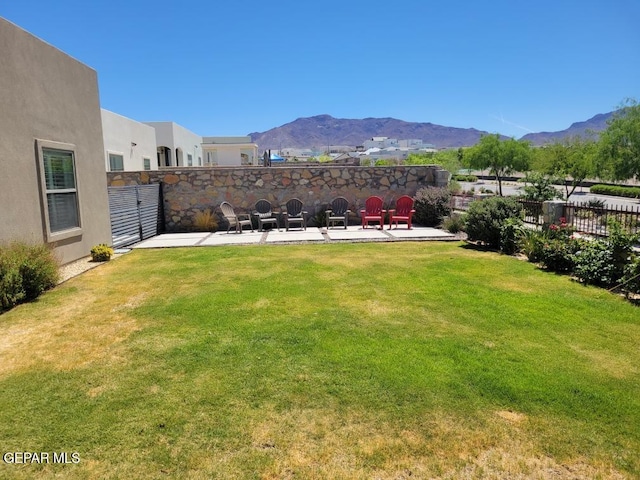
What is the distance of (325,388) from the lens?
3.74 meters

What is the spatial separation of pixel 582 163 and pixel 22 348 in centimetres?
3665

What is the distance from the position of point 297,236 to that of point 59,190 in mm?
6230

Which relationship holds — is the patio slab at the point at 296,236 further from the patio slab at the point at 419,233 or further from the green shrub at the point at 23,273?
the green shrub at the point at 23,273

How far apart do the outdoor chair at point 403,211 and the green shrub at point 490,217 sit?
11.3 ft

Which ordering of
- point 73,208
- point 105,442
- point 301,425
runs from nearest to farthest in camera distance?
1. point 105,442
2. point 301,425
3. point 73,208

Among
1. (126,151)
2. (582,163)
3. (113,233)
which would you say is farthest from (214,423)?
(582,163)

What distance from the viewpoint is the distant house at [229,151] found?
137 feet

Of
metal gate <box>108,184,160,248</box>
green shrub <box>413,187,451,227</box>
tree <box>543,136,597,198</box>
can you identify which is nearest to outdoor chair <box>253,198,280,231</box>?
metal gate <box>108,184,160,248</box>

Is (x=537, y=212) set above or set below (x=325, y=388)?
above

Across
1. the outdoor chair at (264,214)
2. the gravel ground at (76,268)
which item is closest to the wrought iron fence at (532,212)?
the outdoor chair at (264,214)

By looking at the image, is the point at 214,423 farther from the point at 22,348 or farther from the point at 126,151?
the point at 126,151

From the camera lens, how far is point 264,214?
1408 centimetres

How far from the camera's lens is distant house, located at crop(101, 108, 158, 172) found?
57.9 feet

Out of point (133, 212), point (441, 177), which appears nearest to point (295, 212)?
point (133, 212)
